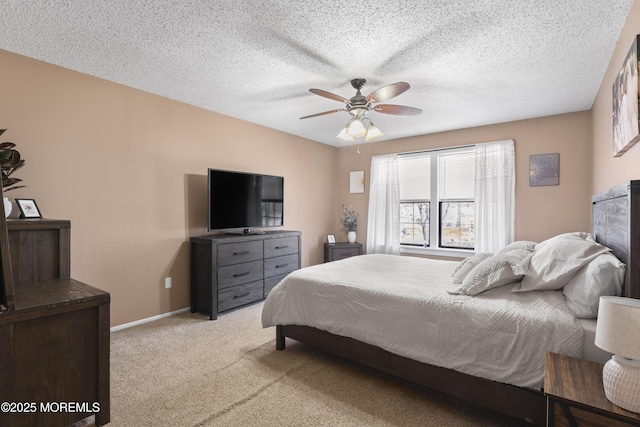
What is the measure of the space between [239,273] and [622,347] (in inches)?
133

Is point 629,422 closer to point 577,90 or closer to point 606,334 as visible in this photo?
point 606,334

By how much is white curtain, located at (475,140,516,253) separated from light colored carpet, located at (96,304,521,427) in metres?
2.94

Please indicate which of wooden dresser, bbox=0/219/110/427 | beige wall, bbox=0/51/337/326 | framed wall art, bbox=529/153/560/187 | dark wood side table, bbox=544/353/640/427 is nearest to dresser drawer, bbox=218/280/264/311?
beige wall, bbox=0/51/337/326

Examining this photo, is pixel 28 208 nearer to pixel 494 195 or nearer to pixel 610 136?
pixel 610 136

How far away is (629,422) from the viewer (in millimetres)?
1060

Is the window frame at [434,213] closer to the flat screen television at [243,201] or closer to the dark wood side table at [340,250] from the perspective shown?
the dark wood side table at [340,250]

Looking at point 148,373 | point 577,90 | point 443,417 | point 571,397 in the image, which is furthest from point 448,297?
point 577,90

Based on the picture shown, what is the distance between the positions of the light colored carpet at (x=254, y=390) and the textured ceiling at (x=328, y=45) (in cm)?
250

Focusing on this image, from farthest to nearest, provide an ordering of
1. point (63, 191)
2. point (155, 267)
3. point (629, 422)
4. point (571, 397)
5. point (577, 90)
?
point (155, 267) → point (577, 90) → point (63, 191) → point (571, 397) → point (629, 422)

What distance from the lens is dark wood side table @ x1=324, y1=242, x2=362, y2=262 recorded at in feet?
17.6

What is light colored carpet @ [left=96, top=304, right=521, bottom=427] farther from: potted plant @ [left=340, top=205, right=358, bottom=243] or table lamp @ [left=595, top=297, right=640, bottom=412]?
potted plant @ [left=340, top=205, right=358, bottom=243]

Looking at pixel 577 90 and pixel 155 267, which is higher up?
pixel 577 90

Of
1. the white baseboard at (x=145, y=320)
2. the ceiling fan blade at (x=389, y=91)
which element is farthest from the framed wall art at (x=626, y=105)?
the white baseboard at (x=145, y=320)

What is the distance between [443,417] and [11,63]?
410cm
